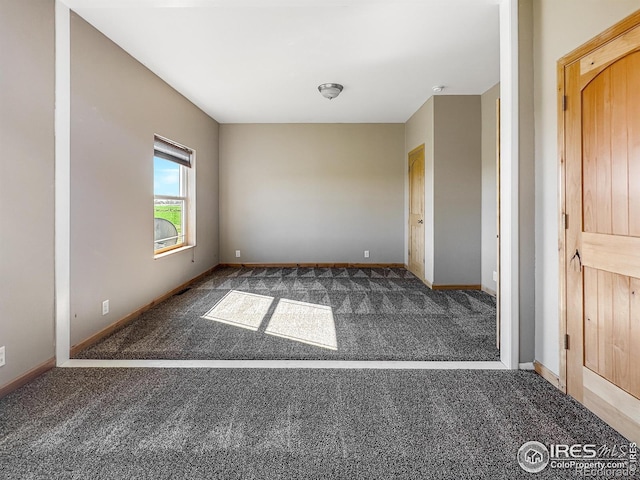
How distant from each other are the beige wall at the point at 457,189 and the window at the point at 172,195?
3.53 metres

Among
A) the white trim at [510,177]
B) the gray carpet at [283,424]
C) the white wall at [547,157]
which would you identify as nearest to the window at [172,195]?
the gray carpet at [283,424]

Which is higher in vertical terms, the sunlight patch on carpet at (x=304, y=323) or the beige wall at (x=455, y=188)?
the beige wall at (x=455, y=188)

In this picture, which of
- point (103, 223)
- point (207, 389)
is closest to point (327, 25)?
point (103, 223)

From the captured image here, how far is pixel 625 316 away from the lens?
1.63 metres

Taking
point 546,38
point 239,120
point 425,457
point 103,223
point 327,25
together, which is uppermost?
point 239,120

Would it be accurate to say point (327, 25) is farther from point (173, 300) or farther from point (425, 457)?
point (173, 300)

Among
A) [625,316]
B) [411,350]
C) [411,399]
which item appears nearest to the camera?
[625,316]

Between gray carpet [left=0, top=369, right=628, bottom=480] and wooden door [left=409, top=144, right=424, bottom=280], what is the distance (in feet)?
10.4

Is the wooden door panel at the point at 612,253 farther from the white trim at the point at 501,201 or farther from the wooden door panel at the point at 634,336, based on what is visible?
the white trim at the point at 501,201

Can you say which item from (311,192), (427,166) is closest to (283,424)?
(427,166)

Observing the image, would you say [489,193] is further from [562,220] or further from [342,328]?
[342,328]

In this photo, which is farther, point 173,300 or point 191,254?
point 191,254

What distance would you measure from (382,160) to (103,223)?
15.3ft

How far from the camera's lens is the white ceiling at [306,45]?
2.62 meters
